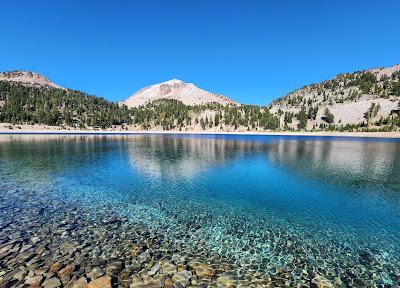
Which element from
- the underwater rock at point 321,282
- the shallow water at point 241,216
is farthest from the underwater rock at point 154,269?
the underwater rock at point 321,282

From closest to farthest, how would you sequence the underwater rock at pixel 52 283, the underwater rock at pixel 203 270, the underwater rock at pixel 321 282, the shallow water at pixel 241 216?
the underwater rock at pixel 52 283, the underwater rock at pixel 321 282, the underwater rock at pixel 203 270, the shallow water at pixel 241 216

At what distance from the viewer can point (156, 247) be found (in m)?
16.5

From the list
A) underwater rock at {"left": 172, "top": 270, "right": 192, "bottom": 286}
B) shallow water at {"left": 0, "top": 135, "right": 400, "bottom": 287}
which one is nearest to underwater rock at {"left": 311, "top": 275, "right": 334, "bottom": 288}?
shallow water at {"left": 0, "top": 135, "right": 400, "bottom": 287}

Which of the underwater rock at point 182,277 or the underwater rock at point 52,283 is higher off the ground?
the underwater rock at point 52,283

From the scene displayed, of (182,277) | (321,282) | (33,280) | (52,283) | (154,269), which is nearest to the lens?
(52,283)

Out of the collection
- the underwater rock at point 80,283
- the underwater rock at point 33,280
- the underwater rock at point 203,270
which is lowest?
the underwater rock at point 203,270

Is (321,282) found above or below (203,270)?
below

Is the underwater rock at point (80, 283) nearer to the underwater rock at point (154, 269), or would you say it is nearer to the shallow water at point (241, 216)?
the shallow water at point (241, 216)

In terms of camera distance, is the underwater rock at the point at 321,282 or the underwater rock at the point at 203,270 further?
the underwater rock at the point at 203,270

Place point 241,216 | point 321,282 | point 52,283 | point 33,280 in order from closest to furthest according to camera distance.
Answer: point 52,283 → point 33,280 → point 321,282 → point 241,216

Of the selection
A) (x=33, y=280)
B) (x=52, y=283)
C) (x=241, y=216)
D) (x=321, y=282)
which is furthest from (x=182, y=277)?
(x=241, y=216)

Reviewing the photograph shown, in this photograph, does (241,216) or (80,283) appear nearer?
(80,283)

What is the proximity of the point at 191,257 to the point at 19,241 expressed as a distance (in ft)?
36.5

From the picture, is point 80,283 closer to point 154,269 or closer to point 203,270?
point 154,269
